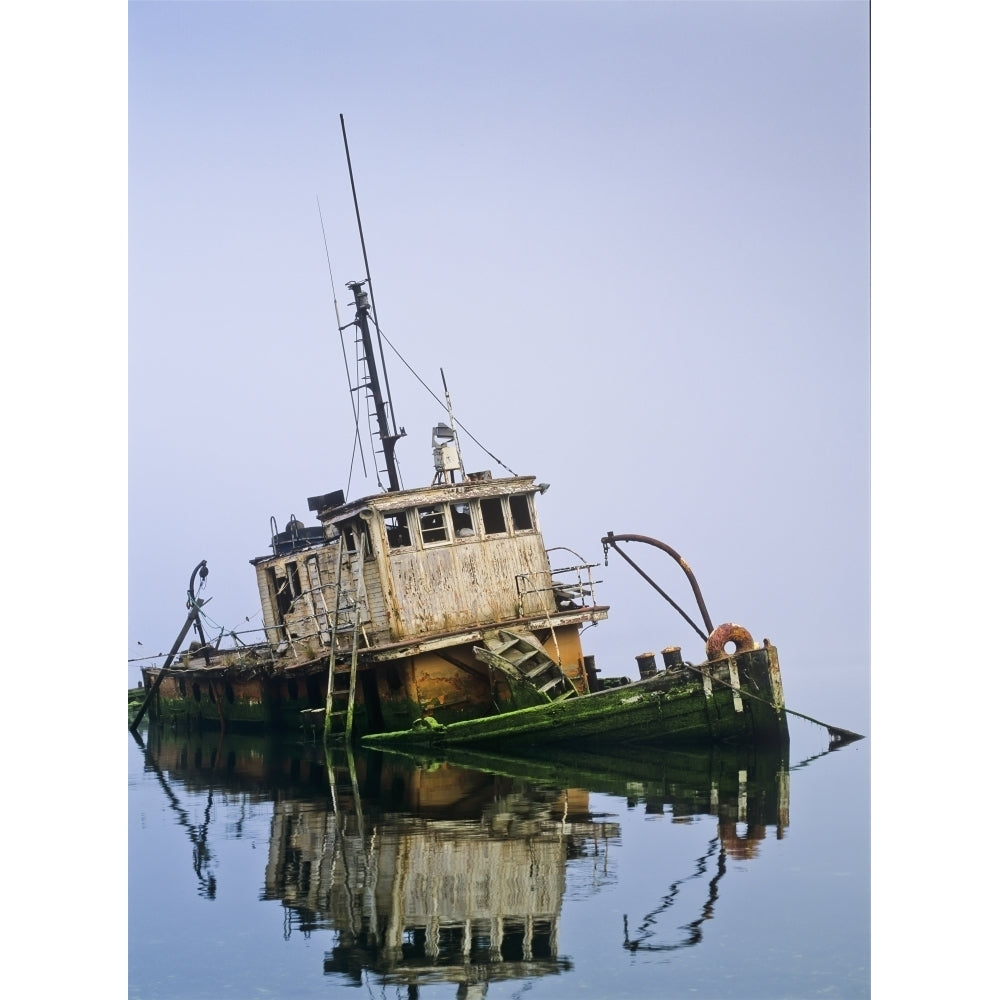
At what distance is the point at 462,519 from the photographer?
18578mm

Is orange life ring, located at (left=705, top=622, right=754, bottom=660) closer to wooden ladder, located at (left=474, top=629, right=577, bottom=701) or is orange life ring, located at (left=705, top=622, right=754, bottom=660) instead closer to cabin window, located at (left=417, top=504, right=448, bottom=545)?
wooden ladder, located at (left=474, top=629, right=577, bottom=701)

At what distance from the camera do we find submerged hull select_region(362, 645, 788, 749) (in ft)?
52.3

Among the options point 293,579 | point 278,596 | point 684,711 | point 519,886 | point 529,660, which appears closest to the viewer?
point 519,886

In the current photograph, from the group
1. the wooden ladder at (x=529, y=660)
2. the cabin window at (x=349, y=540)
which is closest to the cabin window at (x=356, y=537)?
the cabin window at (x=349, y=540)

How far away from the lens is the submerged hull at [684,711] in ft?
52.3

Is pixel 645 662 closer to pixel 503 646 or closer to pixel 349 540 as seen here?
pixel 503 646

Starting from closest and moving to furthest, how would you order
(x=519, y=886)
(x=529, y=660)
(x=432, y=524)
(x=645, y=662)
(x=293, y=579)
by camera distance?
(x=519, y=886) → (x=645, y=662) → (x=529, y=660) → (x=432, y=524) → (x=293, y=579)

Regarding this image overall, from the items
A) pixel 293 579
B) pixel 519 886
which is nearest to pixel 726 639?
pixel 519 886

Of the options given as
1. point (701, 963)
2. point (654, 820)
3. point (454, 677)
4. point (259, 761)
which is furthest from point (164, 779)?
point (701, 963)

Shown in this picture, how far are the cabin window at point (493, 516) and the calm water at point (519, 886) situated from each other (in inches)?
161

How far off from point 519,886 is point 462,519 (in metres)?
8.62

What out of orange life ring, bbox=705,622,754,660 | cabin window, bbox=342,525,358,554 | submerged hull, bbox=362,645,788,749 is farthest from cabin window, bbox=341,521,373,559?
orange life ring, bbox=705,622,754,660

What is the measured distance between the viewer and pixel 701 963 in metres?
9.20

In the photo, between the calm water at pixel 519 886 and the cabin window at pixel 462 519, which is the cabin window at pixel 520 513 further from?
the calm water at pixel 519 886
